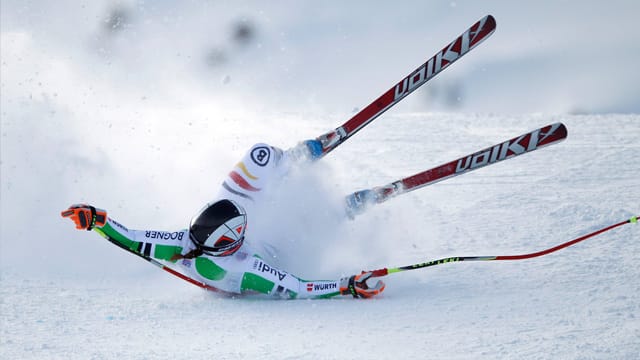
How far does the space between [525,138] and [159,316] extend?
10.5ft

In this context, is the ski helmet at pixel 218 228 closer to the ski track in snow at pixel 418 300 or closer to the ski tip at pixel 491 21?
the ski track in snow at pixel 418 300

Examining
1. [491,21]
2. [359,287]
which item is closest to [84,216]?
[359,287]

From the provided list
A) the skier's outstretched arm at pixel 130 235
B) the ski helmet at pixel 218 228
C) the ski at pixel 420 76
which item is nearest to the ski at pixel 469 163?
the ski at pixel 420 76

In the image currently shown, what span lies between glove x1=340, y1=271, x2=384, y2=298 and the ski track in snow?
0.11m

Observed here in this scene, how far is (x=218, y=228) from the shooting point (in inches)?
167

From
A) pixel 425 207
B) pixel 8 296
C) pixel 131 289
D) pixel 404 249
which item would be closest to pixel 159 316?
pixel 131 289

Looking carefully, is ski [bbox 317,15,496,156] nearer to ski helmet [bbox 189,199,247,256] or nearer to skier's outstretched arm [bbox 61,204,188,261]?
ski helmet [bbox 189,199,247,256]

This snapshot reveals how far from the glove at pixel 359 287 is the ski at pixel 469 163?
4.06ft

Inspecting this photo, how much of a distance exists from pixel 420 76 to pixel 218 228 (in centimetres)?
257

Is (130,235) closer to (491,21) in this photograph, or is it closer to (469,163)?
(469,163)

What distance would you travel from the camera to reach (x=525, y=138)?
4988mm

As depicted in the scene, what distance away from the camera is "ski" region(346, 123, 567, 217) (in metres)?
4.91

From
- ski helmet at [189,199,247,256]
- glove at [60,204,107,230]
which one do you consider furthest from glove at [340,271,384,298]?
glove at [60,204,107,230]

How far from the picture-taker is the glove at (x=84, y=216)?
4.04 m
